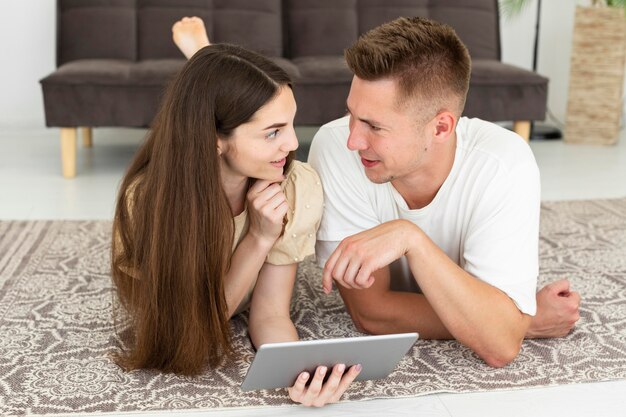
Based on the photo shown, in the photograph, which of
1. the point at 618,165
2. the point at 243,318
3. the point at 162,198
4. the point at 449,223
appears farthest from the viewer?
the point at 618,165

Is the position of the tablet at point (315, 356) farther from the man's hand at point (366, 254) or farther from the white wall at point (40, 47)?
the white wall at point (40, 47)

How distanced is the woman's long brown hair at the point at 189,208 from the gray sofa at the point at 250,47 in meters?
1.95

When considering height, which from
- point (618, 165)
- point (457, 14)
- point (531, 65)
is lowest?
point (618, 165)

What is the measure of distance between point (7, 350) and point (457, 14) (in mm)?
3213

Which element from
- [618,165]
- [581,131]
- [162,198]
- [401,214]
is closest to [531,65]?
[581,131]

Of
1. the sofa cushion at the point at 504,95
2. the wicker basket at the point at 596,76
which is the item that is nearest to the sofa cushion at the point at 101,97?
the sofa cushion at the point at 504,95

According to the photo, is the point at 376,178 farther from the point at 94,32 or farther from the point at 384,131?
the point at 94,32

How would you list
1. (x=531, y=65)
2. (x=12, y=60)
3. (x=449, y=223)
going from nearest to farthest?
(x=449, y=223) < (x=12, y=60) < (x=531, y=65)

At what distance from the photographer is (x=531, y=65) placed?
529 centimetres

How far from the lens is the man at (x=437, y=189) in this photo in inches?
71.1

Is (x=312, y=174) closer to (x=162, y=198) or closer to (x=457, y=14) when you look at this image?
(x=162, y=198)

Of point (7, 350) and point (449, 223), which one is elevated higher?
point (449, 223)

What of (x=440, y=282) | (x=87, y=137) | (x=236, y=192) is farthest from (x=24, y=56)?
(x=440, y=282)

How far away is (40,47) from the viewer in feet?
16.0
